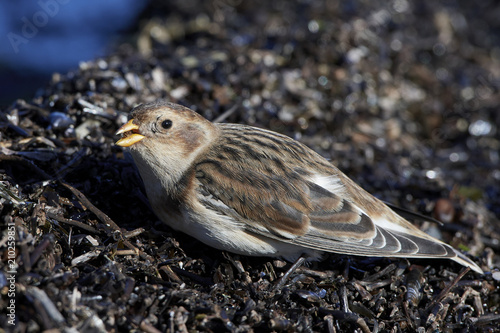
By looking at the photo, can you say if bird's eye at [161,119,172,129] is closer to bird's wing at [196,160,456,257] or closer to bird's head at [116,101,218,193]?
bird's head at [116,101,218,193]

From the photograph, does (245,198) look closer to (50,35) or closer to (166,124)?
(166,124)

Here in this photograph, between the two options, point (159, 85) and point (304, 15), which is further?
point (304, 15)

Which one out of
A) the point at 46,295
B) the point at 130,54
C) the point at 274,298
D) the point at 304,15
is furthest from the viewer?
the point at 304,15

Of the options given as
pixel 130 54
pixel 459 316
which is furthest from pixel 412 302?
pixel 130 54

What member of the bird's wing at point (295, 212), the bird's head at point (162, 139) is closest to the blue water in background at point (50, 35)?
the bird's head at point (162, 139)

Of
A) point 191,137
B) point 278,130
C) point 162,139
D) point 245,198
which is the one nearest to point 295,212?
point 245,198

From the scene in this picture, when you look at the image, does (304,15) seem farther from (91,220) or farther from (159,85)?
(91,220)

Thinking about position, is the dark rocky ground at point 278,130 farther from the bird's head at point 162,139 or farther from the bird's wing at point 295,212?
the bird's head at point 162,139
